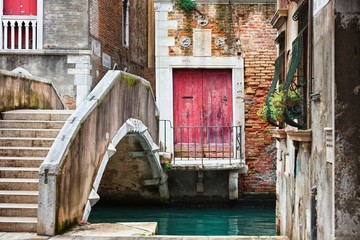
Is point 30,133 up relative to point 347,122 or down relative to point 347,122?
down

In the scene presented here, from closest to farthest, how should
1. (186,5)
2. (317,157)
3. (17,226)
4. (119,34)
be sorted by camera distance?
(317,157) → (17,226) → (186,5) → (119,34)

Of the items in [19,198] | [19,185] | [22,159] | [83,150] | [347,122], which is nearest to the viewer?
[347,122]

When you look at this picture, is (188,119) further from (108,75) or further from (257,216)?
(108,75)

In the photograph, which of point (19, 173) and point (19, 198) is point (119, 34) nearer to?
point (19, 173)

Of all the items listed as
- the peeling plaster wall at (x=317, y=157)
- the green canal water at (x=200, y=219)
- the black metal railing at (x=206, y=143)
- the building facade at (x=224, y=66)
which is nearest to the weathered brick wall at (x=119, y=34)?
the building facade at (x=224, y=66)

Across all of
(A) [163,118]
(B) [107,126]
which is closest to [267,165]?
(A) [163,118]

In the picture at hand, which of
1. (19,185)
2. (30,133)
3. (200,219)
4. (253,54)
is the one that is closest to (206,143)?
(200,219)

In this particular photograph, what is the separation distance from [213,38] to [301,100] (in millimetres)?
8473

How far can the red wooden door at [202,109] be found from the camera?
614 inches

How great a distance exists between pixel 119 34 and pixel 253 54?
4423 mm

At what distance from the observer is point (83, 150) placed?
8141 mm

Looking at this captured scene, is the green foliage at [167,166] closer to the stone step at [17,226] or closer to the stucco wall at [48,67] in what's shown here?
the stucco wall at [48,67]

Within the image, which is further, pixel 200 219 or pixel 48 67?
pixel 48 67

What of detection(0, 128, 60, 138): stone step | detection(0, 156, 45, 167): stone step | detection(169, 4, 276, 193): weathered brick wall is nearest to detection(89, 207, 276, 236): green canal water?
detection(169, 4, 276, 193): weathered brick wall
